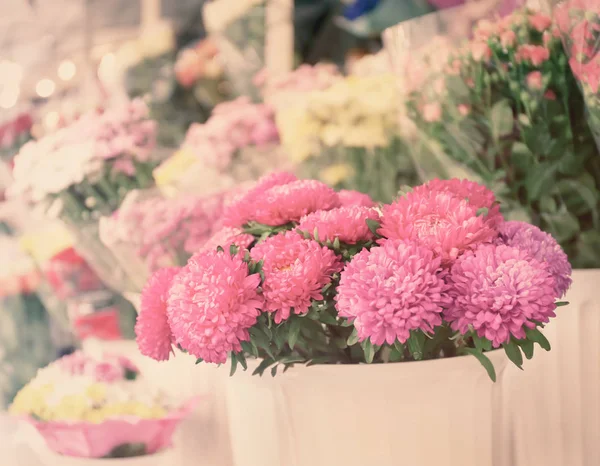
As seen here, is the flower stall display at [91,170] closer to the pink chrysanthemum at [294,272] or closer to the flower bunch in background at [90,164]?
the flower bunch in background at [90,164]

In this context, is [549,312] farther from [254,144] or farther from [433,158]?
[254,144]

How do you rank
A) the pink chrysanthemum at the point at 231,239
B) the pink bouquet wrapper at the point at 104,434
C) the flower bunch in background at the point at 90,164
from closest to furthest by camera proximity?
the pink chrysanthemum at the point at 231,239
the pink bouquet wrapper at the point at 104,434
the flower bunch in background at the point at 90,164

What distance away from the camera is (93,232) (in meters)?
0.84

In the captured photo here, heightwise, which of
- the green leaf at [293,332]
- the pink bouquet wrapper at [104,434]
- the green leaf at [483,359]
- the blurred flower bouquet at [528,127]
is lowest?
the pink bouquet wrapper at [104,434]

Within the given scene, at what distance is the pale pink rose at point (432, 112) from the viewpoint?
65 cm

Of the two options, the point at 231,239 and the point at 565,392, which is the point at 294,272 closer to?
the point at 231,239

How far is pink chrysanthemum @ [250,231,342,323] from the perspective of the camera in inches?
16.1

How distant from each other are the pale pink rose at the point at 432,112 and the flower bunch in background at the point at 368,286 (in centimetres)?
19

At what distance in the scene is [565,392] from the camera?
63 centimetres

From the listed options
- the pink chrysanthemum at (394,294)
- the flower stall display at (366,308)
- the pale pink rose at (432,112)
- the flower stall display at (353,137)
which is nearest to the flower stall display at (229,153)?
the flower stall display at (353,137)

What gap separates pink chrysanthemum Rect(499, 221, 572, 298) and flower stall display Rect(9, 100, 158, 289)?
499mm

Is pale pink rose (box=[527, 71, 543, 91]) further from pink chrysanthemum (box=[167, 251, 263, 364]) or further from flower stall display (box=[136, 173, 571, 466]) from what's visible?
pink chrysanthemum (box=[167, 251, 263, 364])

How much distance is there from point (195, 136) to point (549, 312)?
1.83 feet

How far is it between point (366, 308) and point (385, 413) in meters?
0.11
